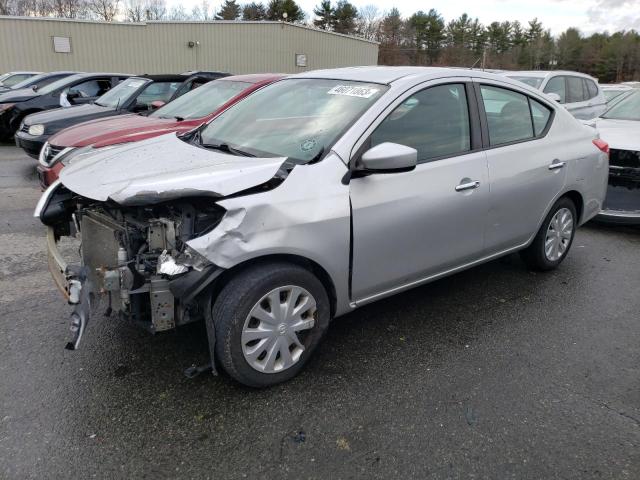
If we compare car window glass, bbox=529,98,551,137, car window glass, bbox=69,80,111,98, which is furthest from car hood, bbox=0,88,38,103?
car window glass, bbox=529,98,551,137

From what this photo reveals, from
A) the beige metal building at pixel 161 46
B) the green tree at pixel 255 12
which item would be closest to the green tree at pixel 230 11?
the green tree at pixel 255 12

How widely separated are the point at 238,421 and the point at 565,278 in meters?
3.32

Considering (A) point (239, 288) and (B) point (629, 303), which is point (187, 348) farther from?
(B) point (629, 303)

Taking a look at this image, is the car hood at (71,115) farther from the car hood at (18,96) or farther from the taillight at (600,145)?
the taillight at (600,145)

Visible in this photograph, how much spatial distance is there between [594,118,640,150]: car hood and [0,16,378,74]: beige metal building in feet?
68.5

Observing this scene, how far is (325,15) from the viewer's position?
65.1m

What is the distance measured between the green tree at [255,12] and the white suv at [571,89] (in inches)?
2154

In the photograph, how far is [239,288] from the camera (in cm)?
266

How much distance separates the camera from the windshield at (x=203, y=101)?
660 cm

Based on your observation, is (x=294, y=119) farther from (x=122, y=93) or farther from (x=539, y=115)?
(x=122, y=93)

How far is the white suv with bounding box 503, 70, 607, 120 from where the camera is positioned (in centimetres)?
996

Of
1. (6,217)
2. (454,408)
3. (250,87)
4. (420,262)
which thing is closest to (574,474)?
(454,408)

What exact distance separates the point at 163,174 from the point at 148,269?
0.50 meters

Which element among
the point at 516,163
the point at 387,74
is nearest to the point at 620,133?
the point at 516,163
